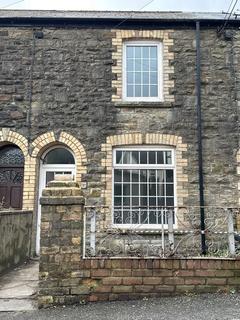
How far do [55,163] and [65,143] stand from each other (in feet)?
2.24

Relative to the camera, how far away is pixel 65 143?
9258mm

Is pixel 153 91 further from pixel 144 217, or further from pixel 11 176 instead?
pixel 11 176

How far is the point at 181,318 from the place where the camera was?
15.3 feet

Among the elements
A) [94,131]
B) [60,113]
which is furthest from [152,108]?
[60,113]

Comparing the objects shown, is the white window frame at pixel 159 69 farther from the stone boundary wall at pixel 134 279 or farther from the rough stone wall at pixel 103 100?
the stone boundary wall at pixel 134 279

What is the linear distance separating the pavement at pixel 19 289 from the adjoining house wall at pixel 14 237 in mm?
272

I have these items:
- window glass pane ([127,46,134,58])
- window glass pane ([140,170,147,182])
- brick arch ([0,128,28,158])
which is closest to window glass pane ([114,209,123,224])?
window glass pane ([140,170,147,182])

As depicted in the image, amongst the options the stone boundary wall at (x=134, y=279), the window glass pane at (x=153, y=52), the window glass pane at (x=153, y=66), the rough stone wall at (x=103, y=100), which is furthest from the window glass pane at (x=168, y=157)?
the stone boundary wall at (x=134, y=279)

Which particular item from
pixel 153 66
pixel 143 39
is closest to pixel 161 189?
pixel 153 66

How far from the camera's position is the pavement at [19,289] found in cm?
538

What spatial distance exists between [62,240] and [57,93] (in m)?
5.10

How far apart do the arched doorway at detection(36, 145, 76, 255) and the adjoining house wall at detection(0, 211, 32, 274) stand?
109 centimetres

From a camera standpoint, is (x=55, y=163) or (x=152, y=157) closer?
(x=152, y=157)

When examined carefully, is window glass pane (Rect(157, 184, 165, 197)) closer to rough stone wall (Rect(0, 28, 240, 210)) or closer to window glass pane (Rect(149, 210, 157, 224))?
window glass pane (Rect(149, 210, 157, 224))
